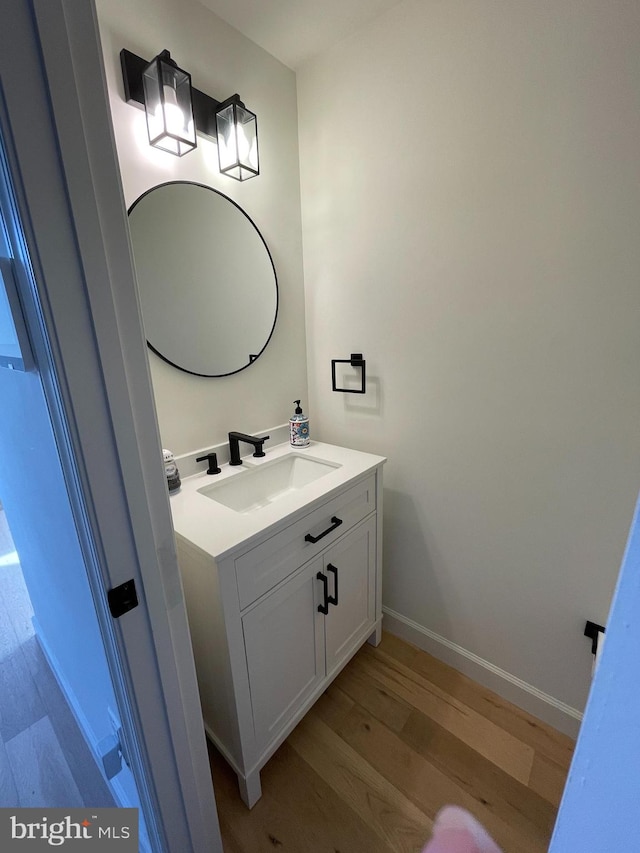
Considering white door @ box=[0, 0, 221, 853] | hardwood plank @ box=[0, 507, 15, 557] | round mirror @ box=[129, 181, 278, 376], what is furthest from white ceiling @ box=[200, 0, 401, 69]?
hardwood plank @ box=[0, 507, 15, 557]

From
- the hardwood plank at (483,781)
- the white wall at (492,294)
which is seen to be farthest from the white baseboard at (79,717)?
the white wall at (492,294)

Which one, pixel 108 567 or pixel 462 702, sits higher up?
pixel 108 567

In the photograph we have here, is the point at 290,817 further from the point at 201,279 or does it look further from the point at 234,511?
the point at 201,279

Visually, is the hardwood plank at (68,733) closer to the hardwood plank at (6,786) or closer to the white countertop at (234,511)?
the hardwood plank at (6,786)

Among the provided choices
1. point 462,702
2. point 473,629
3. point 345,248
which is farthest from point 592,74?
point 462,702

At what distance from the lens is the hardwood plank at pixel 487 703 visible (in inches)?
48.3

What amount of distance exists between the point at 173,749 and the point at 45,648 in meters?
1.31

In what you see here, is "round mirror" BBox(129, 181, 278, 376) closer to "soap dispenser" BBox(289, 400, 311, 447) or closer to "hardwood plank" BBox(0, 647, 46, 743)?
"soap dispenser" BBox(289, 400, 311, 447)

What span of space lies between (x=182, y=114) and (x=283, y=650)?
5.38 ft

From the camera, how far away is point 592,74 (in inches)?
35.4

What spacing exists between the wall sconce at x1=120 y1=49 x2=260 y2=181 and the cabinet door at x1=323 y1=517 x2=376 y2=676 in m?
1.37

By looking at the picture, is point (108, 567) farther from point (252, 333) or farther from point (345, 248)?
point (345, 248)

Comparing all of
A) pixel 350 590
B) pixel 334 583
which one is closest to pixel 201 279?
pixel 334 583

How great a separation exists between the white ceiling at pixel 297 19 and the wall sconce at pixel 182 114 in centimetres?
26
